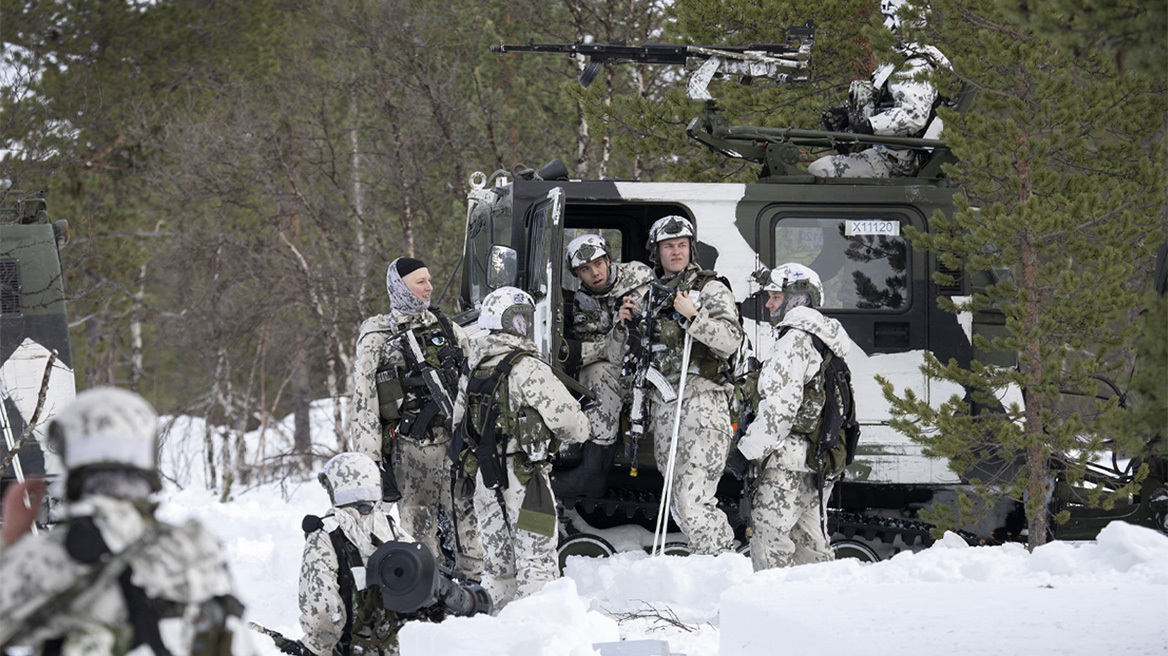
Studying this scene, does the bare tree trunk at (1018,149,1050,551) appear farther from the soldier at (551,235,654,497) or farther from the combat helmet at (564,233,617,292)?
the combat helmet at (564,233,617,292)

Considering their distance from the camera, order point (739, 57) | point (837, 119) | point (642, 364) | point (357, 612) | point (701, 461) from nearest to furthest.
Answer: point (357, 612) → point (701, 461) → point (642, 364) → point (739, 57) → point (837, 119)

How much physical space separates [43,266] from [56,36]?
836 centimetres

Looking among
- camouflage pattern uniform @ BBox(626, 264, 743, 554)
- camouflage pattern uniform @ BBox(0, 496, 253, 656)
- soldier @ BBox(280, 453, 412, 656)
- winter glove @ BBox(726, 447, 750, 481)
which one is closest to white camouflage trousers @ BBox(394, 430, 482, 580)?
camouflage pattern uniform @ BBox(626, 264, 743, 554)

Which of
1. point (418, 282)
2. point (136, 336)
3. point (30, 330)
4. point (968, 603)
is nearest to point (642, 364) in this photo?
point (418, 282)

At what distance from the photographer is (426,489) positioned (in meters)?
6.62

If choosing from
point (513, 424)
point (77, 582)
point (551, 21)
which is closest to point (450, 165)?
point (551, 21)

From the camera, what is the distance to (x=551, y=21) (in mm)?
13641

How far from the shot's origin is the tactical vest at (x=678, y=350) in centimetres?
655

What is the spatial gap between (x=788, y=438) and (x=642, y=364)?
3.00 feet

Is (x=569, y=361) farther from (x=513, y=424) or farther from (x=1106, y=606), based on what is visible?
(x=1106, y=606)

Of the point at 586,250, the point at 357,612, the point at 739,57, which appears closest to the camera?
the point at 357,612

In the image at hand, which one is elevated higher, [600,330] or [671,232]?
[671,232]

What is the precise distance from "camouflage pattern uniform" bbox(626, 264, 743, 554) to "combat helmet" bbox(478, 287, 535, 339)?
34.5 inches

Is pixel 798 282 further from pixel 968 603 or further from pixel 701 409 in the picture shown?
pixel 968 603
